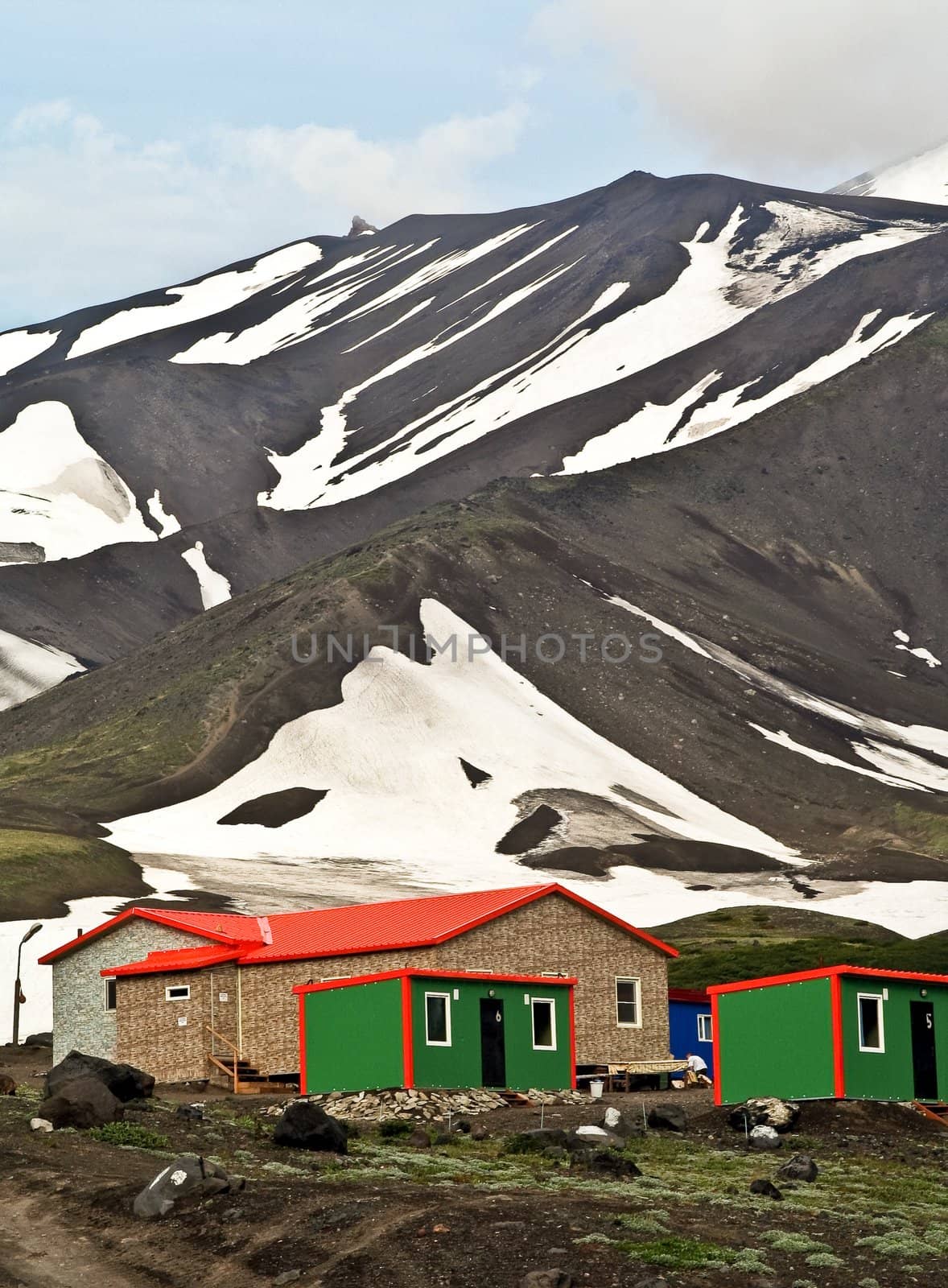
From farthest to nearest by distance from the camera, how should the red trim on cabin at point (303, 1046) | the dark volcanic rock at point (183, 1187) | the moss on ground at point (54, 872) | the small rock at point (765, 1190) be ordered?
1. the moss on ground at point (54, 872)
2. the red trim on cabin at point (303, 1046)
3. the small rock at point (765, 1190)
4. the dark volcanic rock at point (183, 1187)

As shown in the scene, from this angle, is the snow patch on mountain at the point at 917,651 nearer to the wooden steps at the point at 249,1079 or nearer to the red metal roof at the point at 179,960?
the red metal roof at the point at 179,960

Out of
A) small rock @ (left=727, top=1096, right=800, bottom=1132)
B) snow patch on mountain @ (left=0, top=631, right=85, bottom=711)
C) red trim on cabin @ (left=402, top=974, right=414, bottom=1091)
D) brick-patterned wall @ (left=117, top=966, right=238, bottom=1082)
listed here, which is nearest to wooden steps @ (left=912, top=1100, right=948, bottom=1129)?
small rock @ (left=727, top=1096, right=800, bottom=1132)

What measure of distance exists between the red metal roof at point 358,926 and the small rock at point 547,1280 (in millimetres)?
23711

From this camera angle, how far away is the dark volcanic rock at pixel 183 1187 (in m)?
19.8

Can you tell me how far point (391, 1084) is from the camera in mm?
34344

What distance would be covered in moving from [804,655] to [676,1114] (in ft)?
431

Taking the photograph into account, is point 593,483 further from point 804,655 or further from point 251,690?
point 251,690

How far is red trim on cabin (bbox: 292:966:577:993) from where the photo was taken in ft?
115

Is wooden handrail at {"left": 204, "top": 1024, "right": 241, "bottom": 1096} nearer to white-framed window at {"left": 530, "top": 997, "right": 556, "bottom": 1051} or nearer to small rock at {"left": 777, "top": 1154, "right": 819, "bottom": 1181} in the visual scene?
white-framed window at {"left": 530, "top": 997, "right": 556, "bottom": 1051}

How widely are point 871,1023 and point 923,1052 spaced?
1.79 metres

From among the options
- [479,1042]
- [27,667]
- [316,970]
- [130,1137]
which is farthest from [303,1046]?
Result: [27,667]

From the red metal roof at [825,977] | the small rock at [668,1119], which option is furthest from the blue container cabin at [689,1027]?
the small rock at [668,1119]

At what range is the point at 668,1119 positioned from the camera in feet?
104

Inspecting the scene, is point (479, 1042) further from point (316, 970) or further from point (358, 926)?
point (358, 926)
